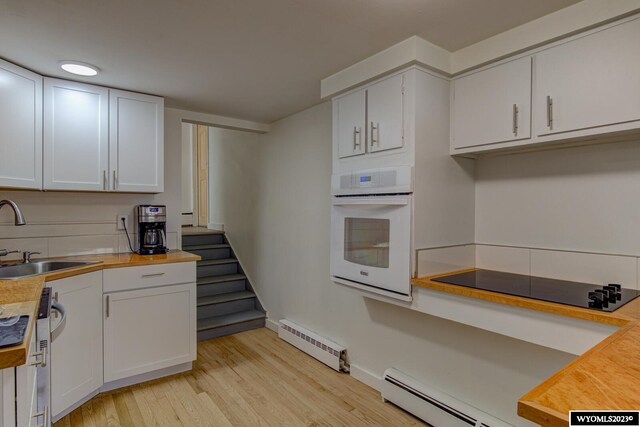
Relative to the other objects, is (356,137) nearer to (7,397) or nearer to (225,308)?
(7,397)

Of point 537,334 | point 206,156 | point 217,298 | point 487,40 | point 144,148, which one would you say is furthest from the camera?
point 206,156

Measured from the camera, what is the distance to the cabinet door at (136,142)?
2.67 m

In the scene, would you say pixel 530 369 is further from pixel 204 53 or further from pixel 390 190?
pixel 204 53

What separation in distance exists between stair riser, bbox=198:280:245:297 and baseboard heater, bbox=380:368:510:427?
2.27 m

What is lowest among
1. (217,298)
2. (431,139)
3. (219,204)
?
(217,298)

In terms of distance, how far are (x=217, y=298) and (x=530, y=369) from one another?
303 cm

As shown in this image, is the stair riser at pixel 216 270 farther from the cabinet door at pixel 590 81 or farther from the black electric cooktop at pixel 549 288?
the cabinet door at pixel 590 81

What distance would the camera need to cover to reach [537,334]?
4.83 feet

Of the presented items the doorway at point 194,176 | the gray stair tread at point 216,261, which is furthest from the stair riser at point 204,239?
the doorway at point 194,176

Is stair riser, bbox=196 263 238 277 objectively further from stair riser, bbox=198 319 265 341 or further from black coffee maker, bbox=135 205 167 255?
black coffee maker, bbox=135 205 167 255

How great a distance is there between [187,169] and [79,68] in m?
3.61

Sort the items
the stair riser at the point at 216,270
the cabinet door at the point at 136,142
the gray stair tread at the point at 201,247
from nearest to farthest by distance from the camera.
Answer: the cabinet door at the point at 136,142 → the stair riser at the point at 216,270 → the gray stair tread at the point at 201,247

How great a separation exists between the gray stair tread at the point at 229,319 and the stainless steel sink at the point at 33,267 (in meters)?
1.35

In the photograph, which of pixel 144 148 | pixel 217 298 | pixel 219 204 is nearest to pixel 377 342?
pixel 217 298
